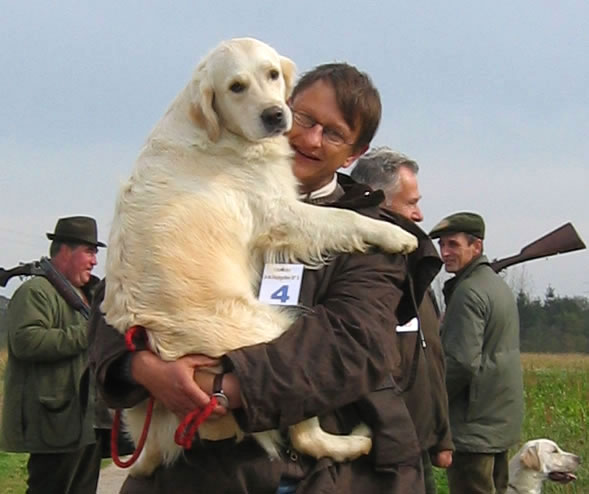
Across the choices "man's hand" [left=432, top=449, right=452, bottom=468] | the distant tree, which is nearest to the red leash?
"man's hand" [left=432, top=449, right=452, bottom=468]

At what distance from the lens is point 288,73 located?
12.0 feet

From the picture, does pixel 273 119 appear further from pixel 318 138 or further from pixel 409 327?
pixel 409 327

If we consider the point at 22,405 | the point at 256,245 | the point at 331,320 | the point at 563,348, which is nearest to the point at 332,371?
the point at 331,320

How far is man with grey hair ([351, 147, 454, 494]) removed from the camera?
11.3ft

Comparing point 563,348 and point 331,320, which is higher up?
point 331,320

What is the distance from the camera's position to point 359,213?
3.26 m

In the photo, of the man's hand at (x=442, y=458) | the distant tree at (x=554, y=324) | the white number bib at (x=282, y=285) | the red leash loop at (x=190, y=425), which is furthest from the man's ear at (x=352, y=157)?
the distant tree at (x=554, y=324)

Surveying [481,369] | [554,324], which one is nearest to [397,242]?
[481,369]

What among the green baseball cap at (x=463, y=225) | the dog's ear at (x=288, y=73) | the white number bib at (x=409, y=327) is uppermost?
the dog's ear at (x=288, y=73)

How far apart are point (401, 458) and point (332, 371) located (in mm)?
415

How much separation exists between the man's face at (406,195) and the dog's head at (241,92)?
7.45 ft

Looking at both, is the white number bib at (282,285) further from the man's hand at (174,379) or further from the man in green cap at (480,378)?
the man in green cap at (480,378)

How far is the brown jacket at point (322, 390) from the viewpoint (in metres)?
2.65

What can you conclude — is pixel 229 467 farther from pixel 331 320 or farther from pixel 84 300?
pixel 84 300
